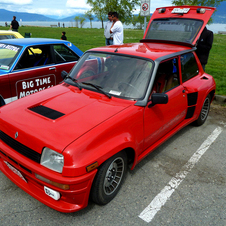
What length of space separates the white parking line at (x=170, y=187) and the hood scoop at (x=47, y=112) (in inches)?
58.4

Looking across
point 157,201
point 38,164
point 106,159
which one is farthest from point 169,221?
point 38,164

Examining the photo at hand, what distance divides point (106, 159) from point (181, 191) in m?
1.25

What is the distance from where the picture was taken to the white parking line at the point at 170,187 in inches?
100

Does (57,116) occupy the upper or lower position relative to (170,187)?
upper

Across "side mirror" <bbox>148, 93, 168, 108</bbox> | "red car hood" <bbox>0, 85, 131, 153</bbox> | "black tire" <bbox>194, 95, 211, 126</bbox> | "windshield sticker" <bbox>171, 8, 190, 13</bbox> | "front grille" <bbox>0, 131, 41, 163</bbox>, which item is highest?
"windshield sticker" <bbox>171, 8, 190, 13</bbox>

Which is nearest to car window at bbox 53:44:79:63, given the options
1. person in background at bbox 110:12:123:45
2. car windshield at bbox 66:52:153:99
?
car windshield at bbox 66:52:153:99

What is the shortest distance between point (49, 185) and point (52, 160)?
0.25m

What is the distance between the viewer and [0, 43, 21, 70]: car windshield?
468 cm

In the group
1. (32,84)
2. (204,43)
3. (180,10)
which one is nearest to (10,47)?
(32,84)

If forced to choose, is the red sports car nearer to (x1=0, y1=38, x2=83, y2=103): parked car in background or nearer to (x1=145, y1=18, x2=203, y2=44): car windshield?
(x1=145, y1=18, x2=203, y2=44): car windshield

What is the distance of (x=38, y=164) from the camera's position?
7.44 ft

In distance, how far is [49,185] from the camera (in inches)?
87.5

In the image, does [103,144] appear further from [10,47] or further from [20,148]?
[10,47]

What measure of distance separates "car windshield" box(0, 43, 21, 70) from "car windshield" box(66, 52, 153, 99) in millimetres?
1902
